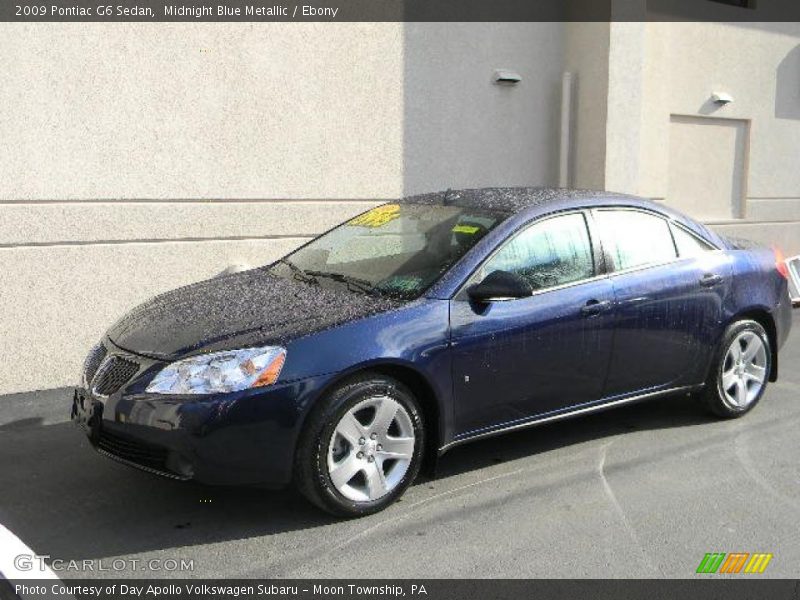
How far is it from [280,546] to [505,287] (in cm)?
158

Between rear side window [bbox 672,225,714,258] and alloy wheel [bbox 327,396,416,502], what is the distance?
218cm

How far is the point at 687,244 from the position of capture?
5.31 m

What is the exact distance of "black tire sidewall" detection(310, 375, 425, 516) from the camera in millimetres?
3836

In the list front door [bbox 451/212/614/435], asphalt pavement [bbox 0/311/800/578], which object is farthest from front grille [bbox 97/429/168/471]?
front door [bbox 451/212/614/435]

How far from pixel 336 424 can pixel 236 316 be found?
0.75 m

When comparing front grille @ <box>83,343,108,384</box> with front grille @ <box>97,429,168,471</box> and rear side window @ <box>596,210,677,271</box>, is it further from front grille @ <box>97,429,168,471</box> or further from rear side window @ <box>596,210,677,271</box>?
rear side window @ <box>596,210,677,271</box>

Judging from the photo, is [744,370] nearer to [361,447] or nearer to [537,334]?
[537,334]

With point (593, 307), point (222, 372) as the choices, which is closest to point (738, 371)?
point (593, 307)

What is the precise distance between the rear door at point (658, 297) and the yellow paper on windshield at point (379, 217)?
117cm

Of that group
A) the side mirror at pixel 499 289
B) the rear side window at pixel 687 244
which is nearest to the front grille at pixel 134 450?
the side mirror at pixel 499 289

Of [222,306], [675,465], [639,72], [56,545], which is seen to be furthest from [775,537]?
[639,72]

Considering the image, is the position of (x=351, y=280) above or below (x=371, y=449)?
above

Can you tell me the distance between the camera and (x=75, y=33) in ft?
20.8

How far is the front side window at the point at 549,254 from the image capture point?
179 inches
